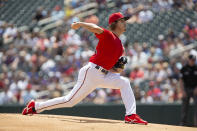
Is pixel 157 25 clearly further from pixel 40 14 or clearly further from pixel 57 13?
pixel 40 14

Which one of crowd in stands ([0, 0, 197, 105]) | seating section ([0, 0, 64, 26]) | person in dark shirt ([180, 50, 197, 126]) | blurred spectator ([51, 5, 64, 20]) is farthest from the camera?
seating section ([0, 0, 64, 26])

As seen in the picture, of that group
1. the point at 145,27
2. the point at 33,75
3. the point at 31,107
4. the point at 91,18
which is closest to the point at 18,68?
the point at 33,75

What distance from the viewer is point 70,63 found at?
14.8 m

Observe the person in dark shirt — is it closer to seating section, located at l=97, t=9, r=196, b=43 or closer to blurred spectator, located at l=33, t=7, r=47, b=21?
seating section, located at l=97, t=9, r=196, b=43

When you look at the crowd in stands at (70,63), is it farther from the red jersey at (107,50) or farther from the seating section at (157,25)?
the red jersey at (107,50)

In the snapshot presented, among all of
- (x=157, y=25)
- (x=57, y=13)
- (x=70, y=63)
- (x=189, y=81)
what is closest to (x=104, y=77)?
(x=189, y=81)

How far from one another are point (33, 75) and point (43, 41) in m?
2.04

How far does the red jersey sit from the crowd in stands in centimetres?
595

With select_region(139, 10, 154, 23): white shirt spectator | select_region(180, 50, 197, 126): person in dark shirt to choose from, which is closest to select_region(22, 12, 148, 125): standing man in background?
select_region(180, 50, 197, 126): person in dark shirt

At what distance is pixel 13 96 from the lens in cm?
1355

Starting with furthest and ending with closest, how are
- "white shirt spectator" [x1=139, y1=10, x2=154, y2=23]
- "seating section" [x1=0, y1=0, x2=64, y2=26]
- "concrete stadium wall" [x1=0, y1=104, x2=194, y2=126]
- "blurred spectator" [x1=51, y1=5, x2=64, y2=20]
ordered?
"seating section" [x1=0, y1=0, x2=64, y2=26] → "blurred spectator" [x1=51, y1=5, x2=64, y2=20] → "white shirt spectator" [x1=139, y1=10, x2=154, y2=23] → "concrete stadium wall" [x1=0, y1=104, x2=194, y2=126]

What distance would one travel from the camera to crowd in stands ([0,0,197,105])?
13.4 m

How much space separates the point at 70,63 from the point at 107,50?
7726 mm

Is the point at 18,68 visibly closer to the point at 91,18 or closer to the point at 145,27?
the point at 91,18
